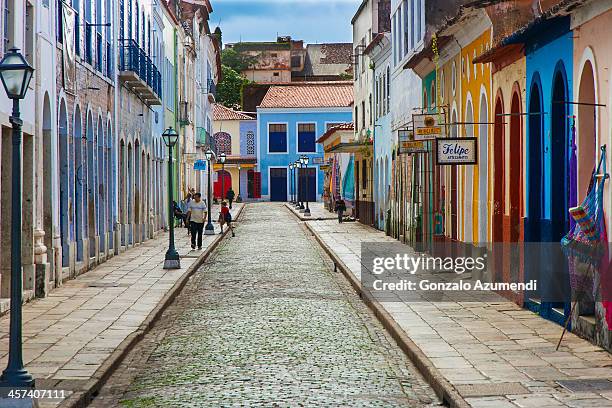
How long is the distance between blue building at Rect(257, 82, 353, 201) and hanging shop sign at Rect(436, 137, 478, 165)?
62.4 m

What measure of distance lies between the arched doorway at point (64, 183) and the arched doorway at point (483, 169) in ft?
22.8

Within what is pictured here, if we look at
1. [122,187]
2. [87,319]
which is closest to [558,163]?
[87,319]

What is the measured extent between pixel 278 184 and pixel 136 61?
176 feet

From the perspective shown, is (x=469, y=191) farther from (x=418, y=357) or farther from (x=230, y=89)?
(x=230, y=89)

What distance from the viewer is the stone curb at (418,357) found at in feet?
30.6

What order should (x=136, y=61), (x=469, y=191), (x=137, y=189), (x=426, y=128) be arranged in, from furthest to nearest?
1. (x=137, y=189)
2. (x=136, y=61)
3. (x=426, y=128)
4. (x=469, y=191)

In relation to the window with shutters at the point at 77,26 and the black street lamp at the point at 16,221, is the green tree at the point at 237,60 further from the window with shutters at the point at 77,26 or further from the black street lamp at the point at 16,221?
the black street lamp at the point at 16,221

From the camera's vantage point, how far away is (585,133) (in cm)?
1267

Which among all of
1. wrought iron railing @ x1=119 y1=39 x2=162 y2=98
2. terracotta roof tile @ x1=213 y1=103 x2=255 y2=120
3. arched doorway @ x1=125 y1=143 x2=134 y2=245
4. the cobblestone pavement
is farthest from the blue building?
the cobblestone pavement

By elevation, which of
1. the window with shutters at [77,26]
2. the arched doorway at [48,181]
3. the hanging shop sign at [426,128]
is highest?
the window with shutters at [77,26]

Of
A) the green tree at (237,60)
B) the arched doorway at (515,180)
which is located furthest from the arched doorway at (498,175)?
the green tree at (237,60)

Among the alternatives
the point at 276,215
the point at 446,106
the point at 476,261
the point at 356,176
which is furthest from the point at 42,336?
the point at 276,215

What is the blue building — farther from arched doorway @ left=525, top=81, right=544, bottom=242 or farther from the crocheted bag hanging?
the crocheted bag hanging

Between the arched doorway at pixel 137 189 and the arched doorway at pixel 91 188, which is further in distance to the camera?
the arched doorway at pixel 137 189
